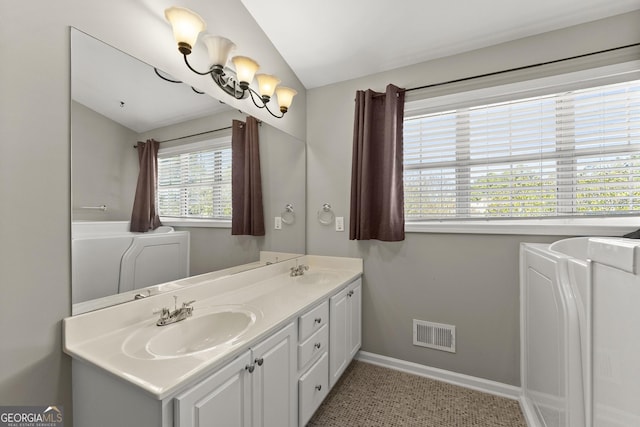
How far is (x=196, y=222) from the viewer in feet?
5.13

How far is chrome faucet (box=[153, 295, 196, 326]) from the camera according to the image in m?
1.20

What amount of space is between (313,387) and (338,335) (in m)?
0.40

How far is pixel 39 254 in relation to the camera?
951mm

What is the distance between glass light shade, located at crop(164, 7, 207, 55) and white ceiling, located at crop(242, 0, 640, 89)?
766 mm

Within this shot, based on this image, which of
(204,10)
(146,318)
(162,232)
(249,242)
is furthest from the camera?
(249,242)

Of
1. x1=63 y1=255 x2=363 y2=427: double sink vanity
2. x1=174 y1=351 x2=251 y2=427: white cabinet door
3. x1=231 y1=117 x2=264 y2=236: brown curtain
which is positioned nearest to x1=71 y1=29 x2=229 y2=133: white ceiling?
x1=231 y1=117 x2=264 y2=236: brown curtain

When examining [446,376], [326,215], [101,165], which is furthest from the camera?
[326,215]

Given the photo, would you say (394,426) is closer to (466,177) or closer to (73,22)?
(466,177)

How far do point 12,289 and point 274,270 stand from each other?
1422 millimetres

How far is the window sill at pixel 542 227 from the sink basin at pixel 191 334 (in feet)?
4.77

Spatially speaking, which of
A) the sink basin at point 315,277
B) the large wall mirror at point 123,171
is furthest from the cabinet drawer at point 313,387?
the large wall mirror at point 123,171

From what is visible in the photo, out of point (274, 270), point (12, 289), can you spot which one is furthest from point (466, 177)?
point (12, 289)

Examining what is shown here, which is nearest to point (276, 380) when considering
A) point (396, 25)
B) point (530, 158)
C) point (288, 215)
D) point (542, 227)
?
point (288, 215)

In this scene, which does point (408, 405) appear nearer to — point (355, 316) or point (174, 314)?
point (355, 316)
